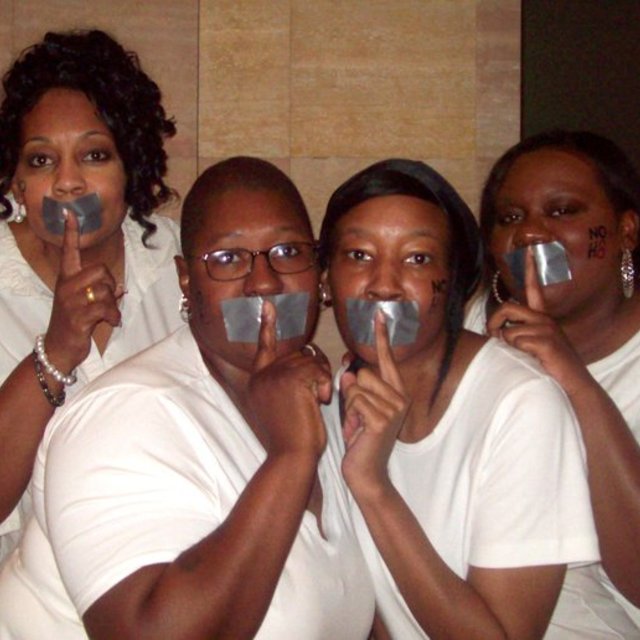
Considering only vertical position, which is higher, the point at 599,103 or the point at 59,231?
the point at 599,103

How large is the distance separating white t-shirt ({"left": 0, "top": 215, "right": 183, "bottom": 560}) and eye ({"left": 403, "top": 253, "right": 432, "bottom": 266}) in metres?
0.66

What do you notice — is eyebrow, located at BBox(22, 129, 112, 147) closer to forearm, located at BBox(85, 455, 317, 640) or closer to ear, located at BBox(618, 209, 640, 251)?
forearm, located at BBox(85, 455, 317, 640)

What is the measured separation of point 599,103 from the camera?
2266 millimetres

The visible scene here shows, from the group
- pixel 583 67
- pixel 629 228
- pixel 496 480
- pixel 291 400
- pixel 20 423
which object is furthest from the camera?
pixel 583 67

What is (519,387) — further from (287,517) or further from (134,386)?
(134,386)

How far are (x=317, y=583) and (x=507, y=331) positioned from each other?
548mm

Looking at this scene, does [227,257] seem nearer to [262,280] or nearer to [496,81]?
[262,280]

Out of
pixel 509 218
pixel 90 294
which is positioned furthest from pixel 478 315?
pixel 90 294

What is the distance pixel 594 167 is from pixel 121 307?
3.25 ft

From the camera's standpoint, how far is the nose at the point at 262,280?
1.34 meters

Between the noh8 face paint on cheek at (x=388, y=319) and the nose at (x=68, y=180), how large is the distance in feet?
1.94

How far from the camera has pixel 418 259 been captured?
143 cm

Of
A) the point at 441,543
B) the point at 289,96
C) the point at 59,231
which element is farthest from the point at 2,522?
the point at 289,96

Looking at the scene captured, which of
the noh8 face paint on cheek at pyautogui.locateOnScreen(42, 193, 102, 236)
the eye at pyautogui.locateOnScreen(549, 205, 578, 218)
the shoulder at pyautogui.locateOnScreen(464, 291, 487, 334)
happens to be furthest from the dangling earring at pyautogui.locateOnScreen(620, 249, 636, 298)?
the noh8 face paint on cheek at pyautogui.locateOnScreen(42, 193, 102, 236)
